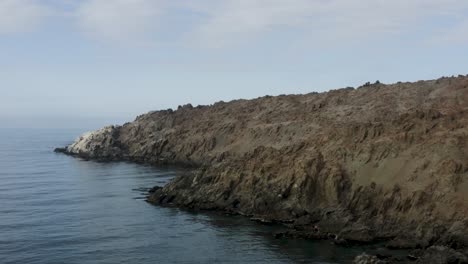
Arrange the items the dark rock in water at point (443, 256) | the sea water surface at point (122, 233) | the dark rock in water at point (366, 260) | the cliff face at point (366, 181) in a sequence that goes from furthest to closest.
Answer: the cliff face at point (366, 181)
the sea water surface at point (122, 233)
the dark rock in water at point (366, 260)
the dark rock in water at point (443, 256)

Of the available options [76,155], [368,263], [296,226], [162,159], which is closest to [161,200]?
[296,226]

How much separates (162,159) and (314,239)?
7244cm

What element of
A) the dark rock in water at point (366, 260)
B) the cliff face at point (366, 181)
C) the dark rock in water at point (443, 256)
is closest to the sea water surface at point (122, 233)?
the dark rock in water at point (366, 260)

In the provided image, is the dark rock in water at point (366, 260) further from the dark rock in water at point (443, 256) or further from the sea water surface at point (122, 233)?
the dark rock in water at point (443, 256)

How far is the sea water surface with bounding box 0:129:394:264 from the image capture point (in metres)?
45.0

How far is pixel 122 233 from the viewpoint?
5375 centimetres

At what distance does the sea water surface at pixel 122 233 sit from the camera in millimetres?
45031

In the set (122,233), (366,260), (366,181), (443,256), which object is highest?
(366,181)

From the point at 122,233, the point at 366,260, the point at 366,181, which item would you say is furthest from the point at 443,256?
the point at 122,233

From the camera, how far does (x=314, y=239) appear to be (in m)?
49.2

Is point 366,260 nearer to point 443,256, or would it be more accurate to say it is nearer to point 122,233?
point 443,256

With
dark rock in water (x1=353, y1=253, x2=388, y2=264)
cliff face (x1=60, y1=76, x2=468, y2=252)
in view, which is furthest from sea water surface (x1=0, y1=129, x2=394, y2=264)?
cliff face (x1=60, y1=76, x2=468, y2=252)

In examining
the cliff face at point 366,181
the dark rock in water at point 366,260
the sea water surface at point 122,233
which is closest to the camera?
the dark rock in water at point 366,260

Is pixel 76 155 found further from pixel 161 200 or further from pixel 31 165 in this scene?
pixel 161 200
